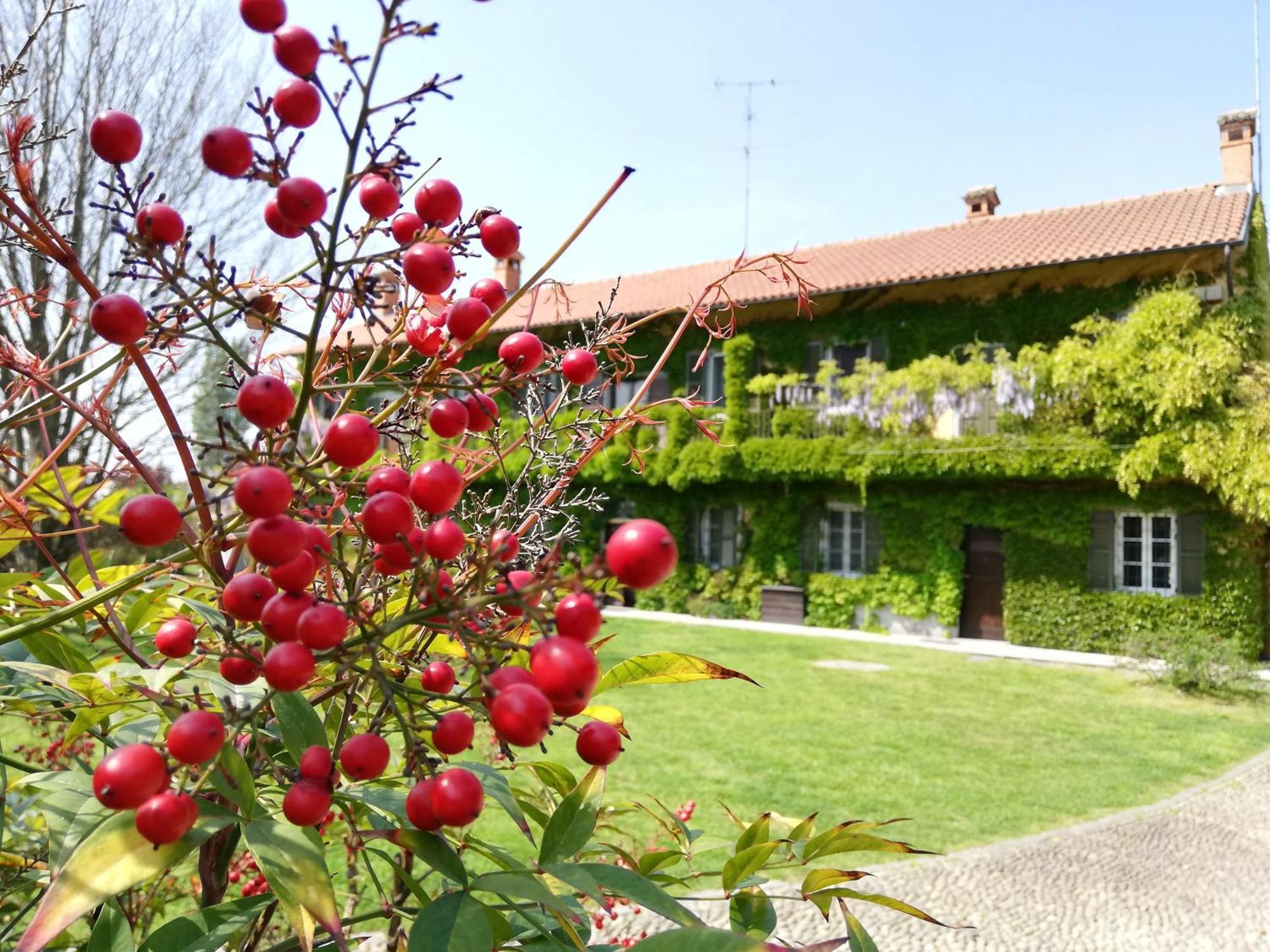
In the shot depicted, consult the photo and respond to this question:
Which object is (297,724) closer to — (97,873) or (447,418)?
(97,873)

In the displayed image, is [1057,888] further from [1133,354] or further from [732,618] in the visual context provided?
[732,618]

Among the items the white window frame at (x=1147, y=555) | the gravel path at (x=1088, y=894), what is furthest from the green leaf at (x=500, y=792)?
the white window frame at (x=1147, y=555)

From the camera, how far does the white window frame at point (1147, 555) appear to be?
47.5 ft

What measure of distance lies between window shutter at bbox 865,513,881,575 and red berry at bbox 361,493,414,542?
57.6ft

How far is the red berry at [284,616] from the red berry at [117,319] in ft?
0.73

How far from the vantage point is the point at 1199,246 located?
1384cm

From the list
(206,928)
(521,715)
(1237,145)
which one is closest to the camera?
(521,715)

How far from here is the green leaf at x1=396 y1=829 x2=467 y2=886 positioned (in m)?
0.64

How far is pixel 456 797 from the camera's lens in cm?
58

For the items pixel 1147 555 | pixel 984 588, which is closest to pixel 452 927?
pixel 1147 555

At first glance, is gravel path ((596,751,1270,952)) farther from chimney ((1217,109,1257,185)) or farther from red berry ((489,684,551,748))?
chimney ((1217,109,1257,185))

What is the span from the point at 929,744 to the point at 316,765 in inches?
324

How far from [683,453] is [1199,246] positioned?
10.0 meters

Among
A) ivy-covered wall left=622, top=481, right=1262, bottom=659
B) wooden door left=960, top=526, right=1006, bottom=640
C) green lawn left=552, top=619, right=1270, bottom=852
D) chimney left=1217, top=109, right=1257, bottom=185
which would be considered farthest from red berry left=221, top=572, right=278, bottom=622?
chimney left=1217, top=109, right=1257, bottom=185
